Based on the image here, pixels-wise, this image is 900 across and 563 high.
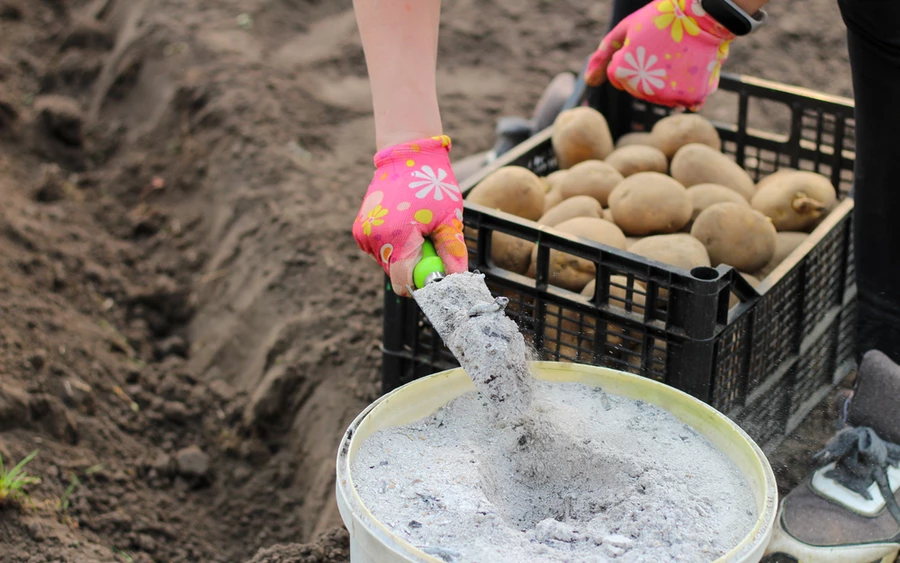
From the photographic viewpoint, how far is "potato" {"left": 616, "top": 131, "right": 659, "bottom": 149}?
2.53 m

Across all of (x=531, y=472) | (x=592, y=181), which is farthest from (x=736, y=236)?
(x=531, y=472)

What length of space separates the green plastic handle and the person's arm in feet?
0.69

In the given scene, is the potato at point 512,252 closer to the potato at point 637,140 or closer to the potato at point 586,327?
the potato at point 586,327

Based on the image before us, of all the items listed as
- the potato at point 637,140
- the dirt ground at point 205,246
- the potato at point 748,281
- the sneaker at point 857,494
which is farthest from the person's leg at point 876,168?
the potato at point 637,140

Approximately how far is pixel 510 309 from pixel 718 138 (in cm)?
86

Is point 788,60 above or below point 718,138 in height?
below

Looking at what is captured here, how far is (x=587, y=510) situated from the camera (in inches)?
60.1

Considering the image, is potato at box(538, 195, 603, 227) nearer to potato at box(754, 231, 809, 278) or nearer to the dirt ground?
potato at box(754, 231, 809, 278)

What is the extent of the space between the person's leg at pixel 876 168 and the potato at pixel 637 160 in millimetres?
526

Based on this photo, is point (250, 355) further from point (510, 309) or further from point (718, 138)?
point (718, 138)

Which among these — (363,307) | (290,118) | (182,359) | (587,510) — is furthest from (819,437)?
(290,118)

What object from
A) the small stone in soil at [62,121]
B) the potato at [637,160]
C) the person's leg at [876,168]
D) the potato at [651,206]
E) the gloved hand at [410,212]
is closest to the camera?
the gloved hand at [410,212]

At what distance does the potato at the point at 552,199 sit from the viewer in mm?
2293

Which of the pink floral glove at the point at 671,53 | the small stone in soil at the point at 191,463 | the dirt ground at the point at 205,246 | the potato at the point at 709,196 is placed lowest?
the small stone in soil at the point at 191,463
